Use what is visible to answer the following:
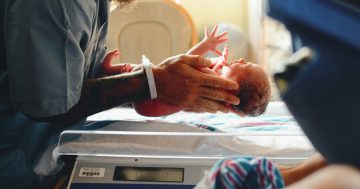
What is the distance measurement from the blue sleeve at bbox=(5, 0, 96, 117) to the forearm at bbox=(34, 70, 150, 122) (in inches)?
3.1

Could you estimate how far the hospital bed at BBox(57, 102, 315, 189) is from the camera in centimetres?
103

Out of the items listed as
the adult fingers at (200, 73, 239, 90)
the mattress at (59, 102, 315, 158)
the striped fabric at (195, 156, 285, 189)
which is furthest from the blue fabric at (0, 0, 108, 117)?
the striped fabric at (195, 156, 285, 189)

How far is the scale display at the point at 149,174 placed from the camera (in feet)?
3.34

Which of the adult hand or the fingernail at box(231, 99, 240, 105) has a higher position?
the adult hand

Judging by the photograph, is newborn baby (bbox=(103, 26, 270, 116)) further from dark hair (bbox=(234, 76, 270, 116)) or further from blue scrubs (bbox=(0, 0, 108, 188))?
blue scrubs (bbox=(0, 0, 108, 188))

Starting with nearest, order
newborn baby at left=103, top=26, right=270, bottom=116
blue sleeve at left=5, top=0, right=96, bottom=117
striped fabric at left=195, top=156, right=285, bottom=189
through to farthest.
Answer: striped fabric at left=195, top=156, right=285, bottom=189 < blue sleeve at left=5, top=0, right=96, bottom=117 < newborn baby at left=103, top=26, right=270, bottom=116

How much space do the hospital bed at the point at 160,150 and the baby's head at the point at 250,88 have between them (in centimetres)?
8

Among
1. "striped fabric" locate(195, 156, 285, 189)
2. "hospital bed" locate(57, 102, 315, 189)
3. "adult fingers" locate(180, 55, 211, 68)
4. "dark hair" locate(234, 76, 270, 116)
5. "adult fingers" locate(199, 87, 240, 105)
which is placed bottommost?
"hospital bed" locate(57, 102, 315, 189)

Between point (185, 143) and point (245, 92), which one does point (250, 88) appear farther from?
point (185, 143)

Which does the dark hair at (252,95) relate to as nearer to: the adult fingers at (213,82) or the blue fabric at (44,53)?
the adult fingers at (213,82)

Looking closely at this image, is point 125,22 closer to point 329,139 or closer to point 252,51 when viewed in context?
point 252,51

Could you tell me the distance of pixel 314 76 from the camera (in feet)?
1.33

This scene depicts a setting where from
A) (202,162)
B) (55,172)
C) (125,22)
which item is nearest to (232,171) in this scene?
(202,162)

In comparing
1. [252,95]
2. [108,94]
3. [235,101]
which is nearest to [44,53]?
[108,94]
